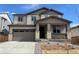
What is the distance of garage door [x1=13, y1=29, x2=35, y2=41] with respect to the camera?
869 inches

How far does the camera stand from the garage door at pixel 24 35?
22078mm

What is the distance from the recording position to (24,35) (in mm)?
22219

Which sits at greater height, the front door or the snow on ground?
the front door

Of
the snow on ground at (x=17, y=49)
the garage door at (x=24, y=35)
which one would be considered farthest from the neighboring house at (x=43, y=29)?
the snow on ground at (x=17, y=49)

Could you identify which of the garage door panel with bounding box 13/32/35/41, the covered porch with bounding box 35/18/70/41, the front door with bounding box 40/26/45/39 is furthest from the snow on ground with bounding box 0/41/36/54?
the front door with bounding box 40/26/45/39

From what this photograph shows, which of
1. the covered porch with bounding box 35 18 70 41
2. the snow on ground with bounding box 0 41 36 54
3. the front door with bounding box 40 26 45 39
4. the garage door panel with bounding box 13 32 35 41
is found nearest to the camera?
the snow on ground with bounding box 0 41 36 54

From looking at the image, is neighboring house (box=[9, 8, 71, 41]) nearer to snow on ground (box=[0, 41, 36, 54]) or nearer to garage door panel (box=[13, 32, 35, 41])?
garage door panel (box=[13, 32, 35, 41])

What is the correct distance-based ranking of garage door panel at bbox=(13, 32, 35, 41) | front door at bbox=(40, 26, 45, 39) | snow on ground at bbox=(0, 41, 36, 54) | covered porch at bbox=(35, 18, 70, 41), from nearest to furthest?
snow on ground at bbox=(0, 41, 36, 54) → covered porch at bbox=(35, 18, 70, 41) → garage door panel at bbox=(13, 32, 35, 41) → front door at bbox=(40, 26, 45, 39)

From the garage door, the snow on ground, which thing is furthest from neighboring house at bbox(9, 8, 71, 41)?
the snow on ground

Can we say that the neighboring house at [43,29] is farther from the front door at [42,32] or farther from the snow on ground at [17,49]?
the snow on ground at [17,49]

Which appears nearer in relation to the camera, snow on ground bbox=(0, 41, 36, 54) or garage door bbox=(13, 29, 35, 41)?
snow on ground bbox=(0, 41, 36, 54)
